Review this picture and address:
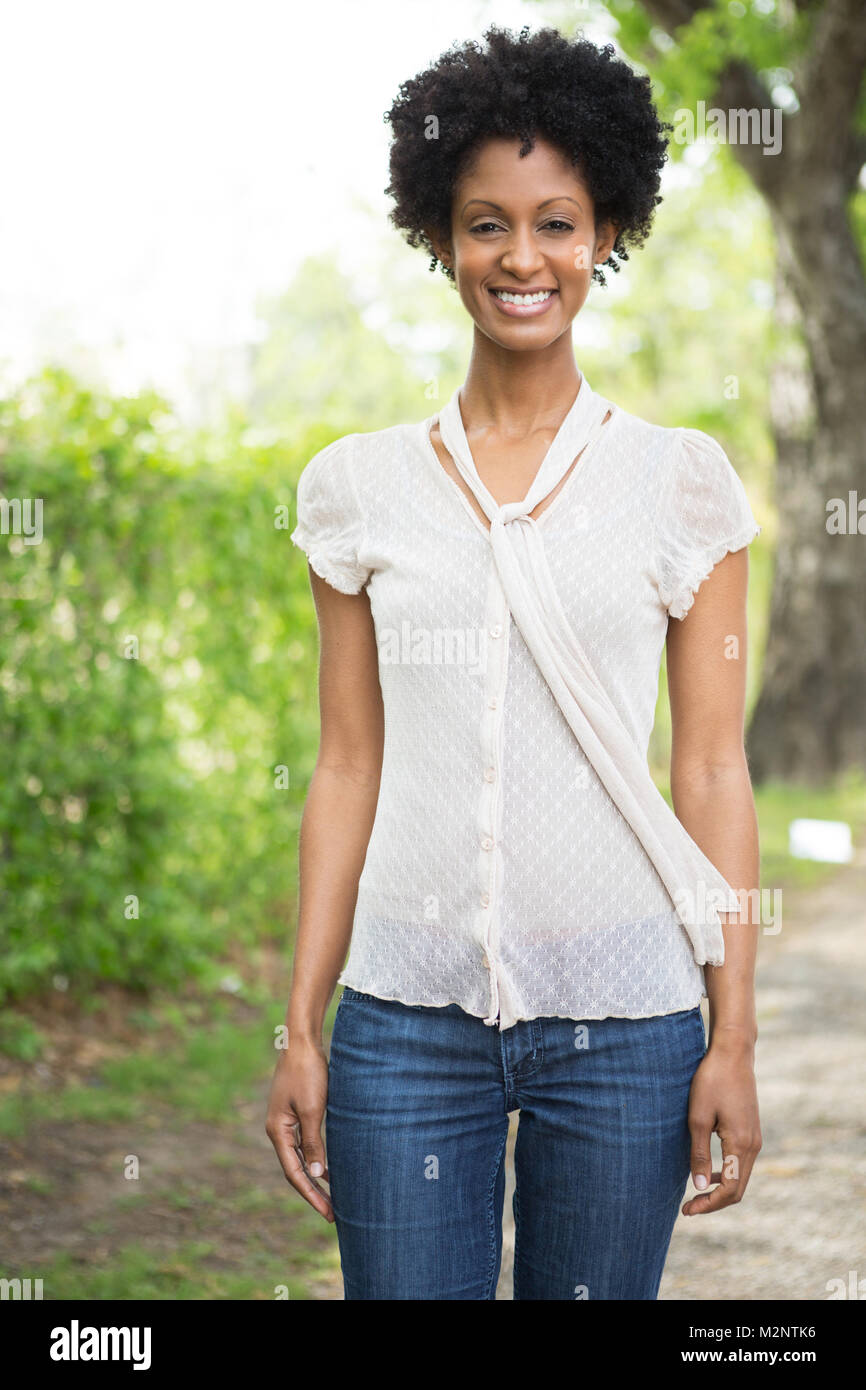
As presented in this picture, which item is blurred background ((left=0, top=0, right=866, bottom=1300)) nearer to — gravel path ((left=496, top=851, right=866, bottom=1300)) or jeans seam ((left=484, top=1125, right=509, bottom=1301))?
gravel path ((left=496, top=851, right=866, bottom=1300))

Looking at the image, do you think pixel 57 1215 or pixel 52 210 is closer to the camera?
pixel 57 1215

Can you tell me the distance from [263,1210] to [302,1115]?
257 centimetres

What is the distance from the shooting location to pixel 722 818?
1978mm

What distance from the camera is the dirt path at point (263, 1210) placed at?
13.0 feet

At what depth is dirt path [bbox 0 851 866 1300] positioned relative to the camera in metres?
3.95

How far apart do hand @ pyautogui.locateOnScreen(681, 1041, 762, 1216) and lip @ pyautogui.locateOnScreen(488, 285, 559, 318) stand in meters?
1.01

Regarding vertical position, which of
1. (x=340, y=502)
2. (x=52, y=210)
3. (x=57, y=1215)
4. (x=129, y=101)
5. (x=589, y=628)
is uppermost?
(x=129, y=101)

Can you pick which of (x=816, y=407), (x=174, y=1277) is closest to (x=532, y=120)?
(x=174, y=1277)

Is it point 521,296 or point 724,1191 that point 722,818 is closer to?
point 724,1191

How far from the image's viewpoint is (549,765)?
6.27 feet

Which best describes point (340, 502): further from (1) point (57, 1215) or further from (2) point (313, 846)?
(1) point (57, 1215)
